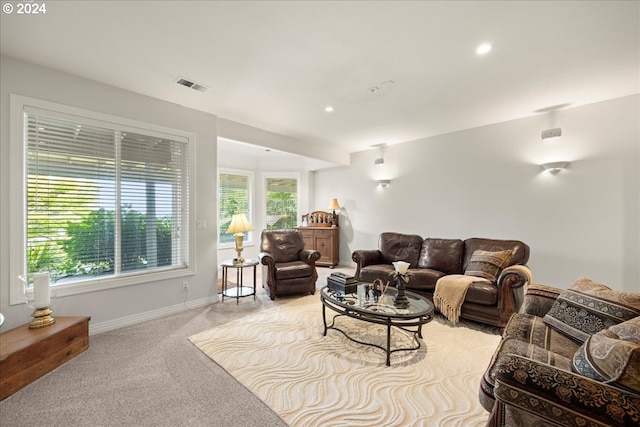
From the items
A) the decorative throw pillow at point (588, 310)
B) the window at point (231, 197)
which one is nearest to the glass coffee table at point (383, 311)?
the decorative throw pillow at point (588, 310)

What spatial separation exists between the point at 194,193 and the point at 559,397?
3.75 m

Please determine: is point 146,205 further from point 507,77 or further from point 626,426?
point 507,77

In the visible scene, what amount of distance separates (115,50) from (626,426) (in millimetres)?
3761

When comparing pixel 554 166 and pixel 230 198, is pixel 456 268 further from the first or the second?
pixel 230 198

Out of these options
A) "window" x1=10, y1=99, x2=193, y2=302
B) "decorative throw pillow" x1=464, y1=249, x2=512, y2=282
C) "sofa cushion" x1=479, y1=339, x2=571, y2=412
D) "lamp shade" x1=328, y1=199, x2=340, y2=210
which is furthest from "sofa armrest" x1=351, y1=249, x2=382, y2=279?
"sofa cushion" x1=479, y1=339, x2=571, y2=412

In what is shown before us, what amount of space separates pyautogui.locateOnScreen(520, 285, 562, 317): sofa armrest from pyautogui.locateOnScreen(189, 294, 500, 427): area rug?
0.57 m

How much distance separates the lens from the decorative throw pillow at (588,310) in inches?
62.8

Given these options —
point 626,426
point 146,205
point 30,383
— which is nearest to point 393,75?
point 626,426

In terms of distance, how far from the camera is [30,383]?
2.02 m

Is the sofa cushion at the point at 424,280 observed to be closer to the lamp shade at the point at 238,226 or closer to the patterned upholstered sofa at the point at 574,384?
the patterned upholstered sofa at the point at 574,384

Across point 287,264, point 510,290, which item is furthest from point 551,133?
point 287,264

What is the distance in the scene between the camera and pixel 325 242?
250 inches

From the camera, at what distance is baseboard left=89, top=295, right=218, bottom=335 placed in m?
2.88

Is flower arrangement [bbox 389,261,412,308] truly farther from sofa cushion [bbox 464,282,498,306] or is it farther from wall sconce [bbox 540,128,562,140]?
wall sconce [bbox 540,128,562,140]
